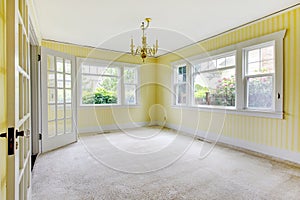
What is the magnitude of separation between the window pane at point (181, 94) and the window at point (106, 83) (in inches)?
56.7

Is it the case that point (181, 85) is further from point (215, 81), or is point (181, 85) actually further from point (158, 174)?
point (158, 174)

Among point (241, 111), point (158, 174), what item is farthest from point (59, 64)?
point (241, 111)

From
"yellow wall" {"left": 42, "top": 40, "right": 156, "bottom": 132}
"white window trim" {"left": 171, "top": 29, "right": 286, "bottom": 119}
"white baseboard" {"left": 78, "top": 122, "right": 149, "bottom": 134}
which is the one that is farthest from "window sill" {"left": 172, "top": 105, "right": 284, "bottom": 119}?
"white baseboard" {"left": 78, "top": 122, "right": 149, "bottom": 134}

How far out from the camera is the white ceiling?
9.06ft

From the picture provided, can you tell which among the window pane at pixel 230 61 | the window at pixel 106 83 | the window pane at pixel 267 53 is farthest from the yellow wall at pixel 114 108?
the window pane at pixel 267 53

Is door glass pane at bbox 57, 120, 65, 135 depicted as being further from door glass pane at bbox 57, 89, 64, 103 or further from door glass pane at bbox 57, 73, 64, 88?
door glass pane at bbox 57, 73, 64, 88

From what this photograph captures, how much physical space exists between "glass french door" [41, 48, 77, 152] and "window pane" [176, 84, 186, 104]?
300cm

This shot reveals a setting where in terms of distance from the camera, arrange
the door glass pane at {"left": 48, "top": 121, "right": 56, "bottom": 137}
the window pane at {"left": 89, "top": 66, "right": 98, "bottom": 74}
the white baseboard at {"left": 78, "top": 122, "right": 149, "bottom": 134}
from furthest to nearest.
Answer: the window pane at {"left": 89, "top": 66, "right": 98, "bottom": 74} → the white baseboard at {"left": 78, "top": 122, "right": 149, "bottom": 134} → the door glass pane at {"left": 48, "top": 121, "right": 56, "bottom": 137}

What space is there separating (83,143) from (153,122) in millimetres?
2854

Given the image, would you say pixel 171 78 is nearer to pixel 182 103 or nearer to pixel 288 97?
pixel 182 103

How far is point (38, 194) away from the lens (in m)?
1.98

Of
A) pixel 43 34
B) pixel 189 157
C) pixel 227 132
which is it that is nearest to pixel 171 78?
pixel 227 132

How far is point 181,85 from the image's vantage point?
5.46 meters

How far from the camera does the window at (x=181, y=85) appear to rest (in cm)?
531
